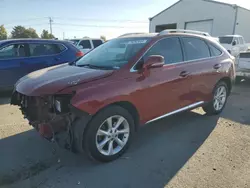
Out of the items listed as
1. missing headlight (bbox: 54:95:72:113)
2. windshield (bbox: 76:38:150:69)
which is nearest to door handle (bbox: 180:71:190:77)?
windshield (bbox: 76:38:150:69)

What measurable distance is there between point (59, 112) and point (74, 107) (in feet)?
0.84

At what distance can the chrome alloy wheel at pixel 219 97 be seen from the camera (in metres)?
5.02

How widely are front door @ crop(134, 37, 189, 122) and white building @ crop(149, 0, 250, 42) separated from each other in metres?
22.7

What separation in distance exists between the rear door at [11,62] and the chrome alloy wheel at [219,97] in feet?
16.8

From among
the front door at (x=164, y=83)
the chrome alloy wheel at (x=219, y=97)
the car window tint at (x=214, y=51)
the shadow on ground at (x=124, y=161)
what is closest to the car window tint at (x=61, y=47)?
the shadow on ground at (x=124, y=161)

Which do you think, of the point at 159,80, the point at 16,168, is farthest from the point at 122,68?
the point at 16,168

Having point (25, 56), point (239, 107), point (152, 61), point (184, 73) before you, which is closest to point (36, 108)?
point (152, 61)

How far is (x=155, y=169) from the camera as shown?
10.2 feet

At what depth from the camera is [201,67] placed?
172 inches

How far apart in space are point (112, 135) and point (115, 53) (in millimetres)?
1437

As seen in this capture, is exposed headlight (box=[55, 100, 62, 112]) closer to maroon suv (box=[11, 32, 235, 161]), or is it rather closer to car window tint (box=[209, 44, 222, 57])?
maroon suv (box=[11, 32, 235, 161])

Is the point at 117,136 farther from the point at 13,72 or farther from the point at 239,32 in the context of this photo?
the point at 239,32

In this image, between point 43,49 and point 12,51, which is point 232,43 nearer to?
point 43,49

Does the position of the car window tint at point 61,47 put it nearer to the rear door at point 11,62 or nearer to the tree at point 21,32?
the rear door at point 11,62
